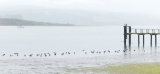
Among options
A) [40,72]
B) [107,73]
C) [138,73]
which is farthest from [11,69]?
[138,73]

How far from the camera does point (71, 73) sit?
114 feet

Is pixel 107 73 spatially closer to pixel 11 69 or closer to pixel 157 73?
pixel 157 73

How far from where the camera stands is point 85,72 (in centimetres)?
3500

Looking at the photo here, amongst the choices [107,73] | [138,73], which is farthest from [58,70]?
[138,73]

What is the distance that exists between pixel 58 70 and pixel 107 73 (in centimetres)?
613

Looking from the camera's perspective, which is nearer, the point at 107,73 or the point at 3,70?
the point at 107,73

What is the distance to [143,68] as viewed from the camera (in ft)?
123

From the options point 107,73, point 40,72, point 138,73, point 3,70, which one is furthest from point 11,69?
point 138,73

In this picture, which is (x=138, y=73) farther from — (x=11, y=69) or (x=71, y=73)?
(x=11, y=69)

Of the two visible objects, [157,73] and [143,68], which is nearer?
[157,73]

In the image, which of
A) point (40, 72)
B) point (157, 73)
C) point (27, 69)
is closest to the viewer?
point (157, 73)

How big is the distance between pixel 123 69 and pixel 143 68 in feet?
7.85

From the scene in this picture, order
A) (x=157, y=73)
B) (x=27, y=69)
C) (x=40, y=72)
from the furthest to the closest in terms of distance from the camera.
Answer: (x=27, y=69) → (x=40, y=72) → (x=157, y=73)

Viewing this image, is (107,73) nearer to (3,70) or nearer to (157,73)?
(157,73)
